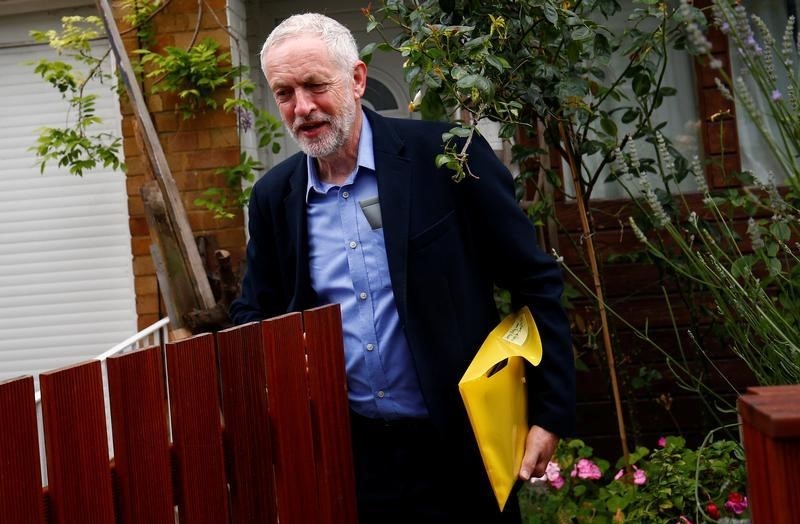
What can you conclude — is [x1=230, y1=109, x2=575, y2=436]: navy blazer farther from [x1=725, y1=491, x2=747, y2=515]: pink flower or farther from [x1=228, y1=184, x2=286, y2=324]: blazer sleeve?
[x1=725, y1=491, x2=747, y2=515]: pink flower

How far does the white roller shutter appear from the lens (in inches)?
208

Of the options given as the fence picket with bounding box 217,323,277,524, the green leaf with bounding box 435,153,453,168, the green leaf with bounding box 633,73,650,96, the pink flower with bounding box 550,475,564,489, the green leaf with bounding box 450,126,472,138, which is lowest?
the pink flower with bounding box 550,475,564,489

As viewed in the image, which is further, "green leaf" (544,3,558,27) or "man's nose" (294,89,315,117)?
"green leaf" (544,3,558,27)

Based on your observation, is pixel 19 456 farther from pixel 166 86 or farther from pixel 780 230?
pixel 166 86

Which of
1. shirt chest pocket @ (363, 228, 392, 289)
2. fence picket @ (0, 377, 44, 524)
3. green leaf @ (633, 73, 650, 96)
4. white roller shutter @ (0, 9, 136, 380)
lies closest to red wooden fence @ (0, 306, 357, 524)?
fence picket @ (0, 377, 44, 524)

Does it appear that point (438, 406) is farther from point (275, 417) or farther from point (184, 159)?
point (184, 159)

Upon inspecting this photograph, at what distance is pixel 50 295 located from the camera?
541 centimetres

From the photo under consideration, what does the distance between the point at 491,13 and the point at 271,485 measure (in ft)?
5.65

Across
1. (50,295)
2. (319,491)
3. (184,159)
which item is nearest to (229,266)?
(184,159)

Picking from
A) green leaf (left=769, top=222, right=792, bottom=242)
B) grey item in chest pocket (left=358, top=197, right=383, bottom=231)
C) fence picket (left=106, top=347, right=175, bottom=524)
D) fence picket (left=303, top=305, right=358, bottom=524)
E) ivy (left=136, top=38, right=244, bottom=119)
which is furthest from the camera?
ivy (left=136, top=38, right=244, bottom=119)

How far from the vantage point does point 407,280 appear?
2.35m

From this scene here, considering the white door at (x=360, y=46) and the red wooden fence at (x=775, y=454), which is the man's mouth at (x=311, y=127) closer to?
the red wooden fence at (x=775, y=454)

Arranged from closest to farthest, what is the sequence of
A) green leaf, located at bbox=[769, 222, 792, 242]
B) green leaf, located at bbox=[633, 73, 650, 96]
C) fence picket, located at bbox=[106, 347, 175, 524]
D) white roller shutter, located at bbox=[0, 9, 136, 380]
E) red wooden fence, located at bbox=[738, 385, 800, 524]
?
1. red wooden fence, located at bbox=[738, 385, 800, 524]
2. fence picket, located at bbox=[106, 347, 175, 524]
3. green leaf, located at bbox=[769, 222, 792, 242]
4. green leaf, located at bbox=[633, 73, 650, 96]
5. white roller shutter, located at bbox=[0, 9, 136, 380]

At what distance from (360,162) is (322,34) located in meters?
0.33
